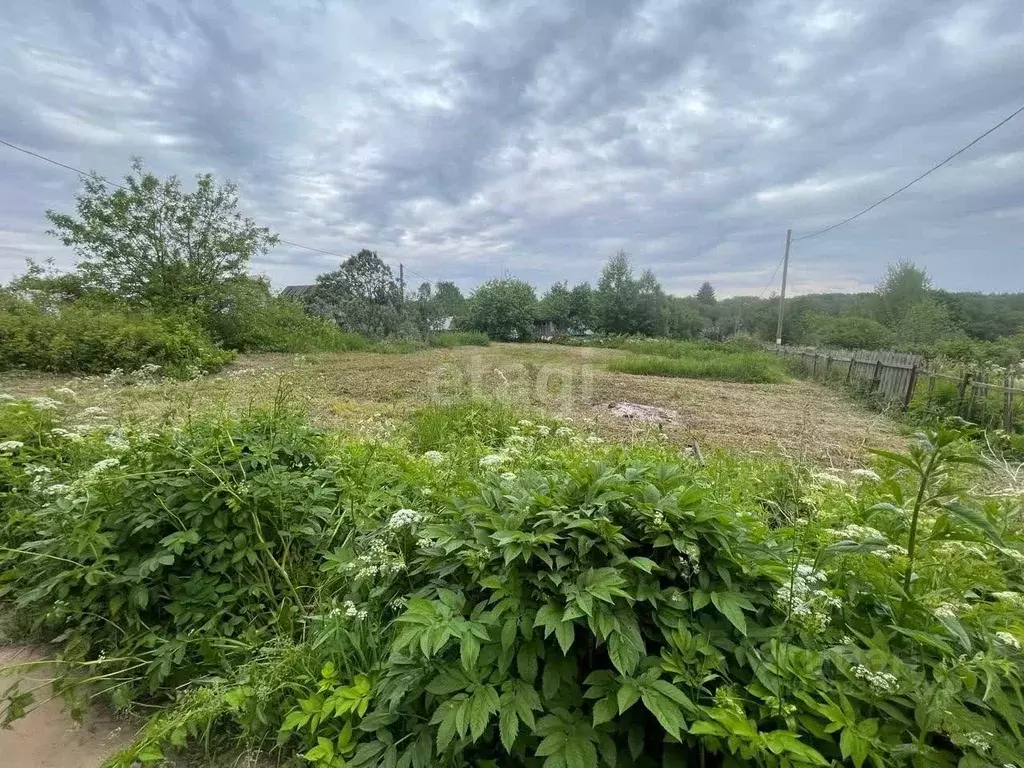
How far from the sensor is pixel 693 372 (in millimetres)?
13781

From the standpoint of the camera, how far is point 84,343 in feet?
29.1

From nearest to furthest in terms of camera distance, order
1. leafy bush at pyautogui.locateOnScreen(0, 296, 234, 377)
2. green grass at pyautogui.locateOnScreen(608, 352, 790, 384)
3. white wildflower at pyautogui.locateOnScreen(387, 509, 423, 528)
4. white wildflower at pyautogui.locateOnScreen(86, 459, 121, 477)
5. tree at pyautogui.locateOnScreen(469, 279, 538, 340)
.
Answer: white wildflower at pyautogui.locateOnScreen(387, 509, 423, 528) < white wildflower at pyautogui.locateOnScreen(86, 459, 121, 477) < leafy bush at pyautogui.locateOnScreen(0, 296, 234, 377) < green grass at pyautogui.locateOnScreen(608, 352, 790, 384) < tree at pyautogui.locateOnScreen(469, 279, 538, 340)

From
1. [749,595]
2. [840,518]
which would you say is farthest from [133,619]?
[840,518]

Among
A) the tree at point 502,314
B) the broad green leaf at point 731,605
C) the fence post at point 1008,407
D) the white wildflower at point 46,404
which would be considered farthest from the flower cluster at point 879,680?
the tree at point 502,314

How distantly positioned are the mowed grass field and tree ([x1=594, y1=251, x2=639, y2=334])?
1914cm

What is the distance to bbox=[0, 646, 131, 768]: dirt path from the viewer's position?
1.38 m

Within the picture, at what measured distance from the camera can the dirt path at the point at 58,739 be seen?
4.53 ft

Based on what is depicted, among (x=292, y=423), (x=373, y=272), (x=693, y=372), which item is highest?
(x=373, y=272)

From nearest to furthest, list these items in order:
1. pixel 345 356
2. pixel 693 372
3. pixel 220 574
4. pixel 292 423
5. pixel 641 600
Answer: pixel 641 600, pixel 220 574, pixel 292 423, pixel 693 372, pixel 345 356

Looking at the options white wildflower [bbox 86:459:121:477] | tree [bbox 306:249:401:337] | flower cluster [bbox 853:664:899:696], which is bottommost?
flower cluster [bbox 853:664:899:696]

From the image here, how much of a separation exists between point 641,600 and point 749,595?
314mm

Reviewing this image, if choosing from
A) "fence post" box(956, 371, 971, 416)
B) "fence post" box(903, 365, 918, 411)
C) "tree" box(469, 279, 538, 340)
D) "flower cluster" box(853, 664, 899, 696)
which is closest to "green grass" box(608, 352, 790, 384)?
"fence post" box(903, 365, 918, 411)

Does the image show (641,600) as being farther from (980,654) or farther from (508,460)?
(508,460)

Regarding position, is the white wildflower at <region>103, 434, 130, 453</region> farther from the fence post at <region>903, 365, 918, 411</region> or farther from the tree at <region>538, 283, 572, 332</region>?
the tree at <region>538, 283, 572, 332</region>
